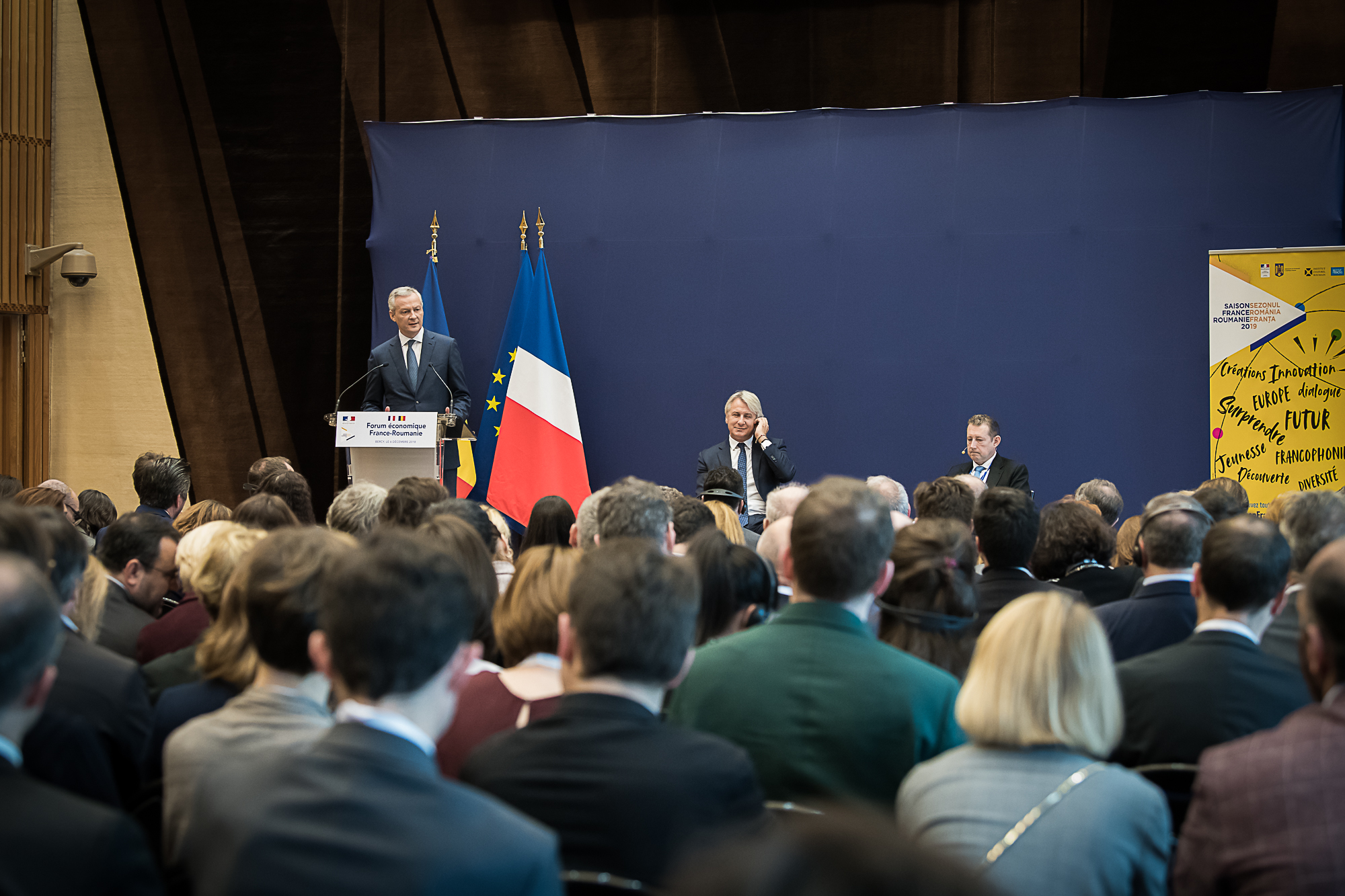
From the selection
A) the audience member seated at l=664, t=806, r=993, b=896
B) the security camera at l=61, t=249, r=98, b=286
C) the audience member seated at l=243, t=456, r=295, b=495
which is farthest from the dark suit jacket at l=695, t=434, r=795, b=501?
the audience member seated at l=664, t=806, r=993, b=896

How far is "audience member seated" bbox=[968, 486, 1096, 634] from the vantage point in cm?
312

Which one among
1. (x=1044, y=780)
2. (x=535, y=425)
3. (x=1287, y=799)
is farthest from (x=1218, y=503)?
(x=535, y=425)

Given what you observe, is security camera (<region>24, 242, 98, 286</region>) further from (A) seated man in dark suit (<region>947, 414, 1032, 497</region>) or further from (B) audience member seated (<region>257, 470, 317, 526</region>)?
(A) seated man in dark suit (<region>947, 414, 1032, 497</region>)

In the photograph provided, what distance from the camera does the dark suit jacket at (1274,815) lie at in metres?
1.48

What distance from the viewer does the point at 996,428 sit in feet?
21.6

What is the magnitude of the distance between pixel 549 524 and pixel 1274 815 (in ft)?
8.47

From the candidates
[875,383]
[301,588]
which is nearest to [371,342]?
[875,383]

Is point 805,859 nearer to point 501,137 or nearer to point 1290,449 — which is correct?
point 1290,449

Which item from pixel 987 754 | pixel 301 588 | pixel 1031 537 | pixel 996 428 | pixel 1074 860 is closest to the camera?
pixel 1074 860

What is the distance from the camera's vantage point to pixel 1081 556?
364 cm

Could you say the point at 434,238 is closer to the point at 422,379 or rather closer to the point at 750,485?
the point at 422,379

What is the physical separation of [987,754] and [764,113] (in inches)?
249

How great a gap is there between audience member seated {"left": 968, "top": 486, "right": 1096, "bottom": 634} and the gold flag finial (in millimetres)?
5310

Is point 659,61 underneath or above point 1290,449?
above
